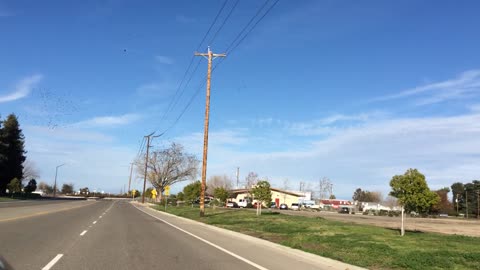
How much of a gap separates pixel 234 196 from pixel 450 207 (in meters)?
81.3

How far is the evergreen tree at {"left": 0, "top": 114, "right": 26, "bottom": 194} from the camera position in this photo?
8419 centimetres

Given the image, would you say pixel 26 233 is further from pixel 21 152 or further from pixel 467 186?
pixel 467 186

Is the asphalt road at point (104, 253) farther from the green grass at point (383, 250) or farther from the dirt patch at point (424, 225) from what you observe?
the dirt patch at point (424, 225)

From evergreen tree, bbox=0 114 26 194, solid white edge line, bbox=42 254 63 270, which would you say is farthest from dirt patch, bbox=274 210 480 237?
evergreen tree, bbox=0 114 26 194

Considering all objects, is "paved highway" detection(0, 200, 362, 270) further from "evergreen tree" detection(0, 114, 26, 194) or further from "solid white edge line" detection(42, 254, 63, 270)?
"evergreen tree" detection(0, 114, 26, 194)

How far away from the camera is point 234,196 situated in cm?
11844

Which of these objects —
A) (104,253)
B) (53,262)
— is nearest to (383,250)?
(104,253)

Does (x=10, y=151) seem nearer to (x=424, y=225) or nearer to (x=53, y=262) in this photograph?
(x=424, y=225)

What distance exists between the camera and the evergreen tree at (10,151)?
84.2 m

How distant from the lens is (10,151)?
284ft

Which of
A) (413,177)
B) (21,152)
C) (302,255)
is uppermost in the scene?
(21,152)

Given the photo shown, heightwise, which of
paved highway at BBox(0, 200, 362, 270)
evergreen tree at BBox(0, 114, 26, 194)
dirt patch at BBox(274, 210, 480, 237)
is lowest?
paved highway at BBox(0, 200, 362, 270)

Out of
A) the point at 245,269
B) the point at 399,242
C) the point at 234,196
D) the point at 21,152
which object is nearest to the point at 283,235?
the point at 399,242

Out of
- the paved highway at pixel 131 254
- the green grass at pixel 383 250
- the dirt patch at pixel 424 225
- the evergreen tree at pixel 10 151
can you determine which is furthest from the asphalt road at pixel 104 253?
the evergreen tree at pixel 10 151
